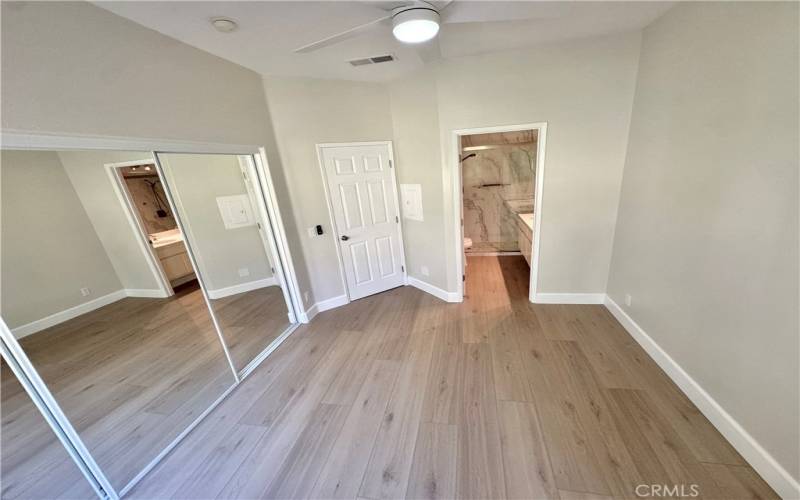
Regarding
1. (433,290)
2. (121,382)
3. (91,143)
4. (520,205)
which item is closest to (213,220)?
(91,143)

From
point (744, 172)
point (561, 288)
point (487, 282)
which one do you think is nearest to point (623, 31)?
point (744, 172)

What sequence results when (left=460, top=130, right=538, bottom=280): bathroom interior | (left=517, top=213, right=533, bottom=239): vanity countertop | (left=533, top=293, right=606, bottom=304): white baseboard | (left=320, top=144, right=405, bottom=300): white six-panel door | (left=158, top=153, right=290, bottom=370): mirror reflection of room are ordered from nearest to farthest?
1. (left=158, top=153, right=290, bottom=370): mirror reflection of room
2. (left=533, top=293, right=606, bottom=304): white baseboard
3. (left=320, top=144, right=405, bottom=300): white six-panel door
4. (left=517, top=213, right=533, bottom=239): vanity countertop
5. (left=460, top=130, right=538, bottom=280): bathroom interior

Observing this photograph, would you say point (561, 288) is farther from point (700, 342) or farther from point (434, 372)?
point (434, 372)

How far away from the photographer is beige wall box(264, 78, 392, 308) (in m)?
2.77

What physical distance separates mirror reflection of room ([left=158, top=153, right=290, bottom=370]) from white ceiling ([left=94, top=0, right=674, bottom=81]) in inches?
33.5

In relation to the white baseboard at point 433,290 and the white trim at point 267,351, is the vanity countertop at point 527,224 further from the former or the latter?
the white trim at point 267,351

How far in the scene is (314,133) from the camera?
292 centimetres

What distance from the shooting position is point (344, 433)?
5.99ft

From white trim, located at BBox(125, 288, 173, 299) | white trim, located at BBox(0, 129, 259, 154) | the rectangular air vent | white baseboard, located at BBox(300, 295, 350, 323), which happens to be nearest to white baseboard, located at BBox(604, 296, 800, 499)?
white baseboard, located at BBox(300, 295, 350, 323)

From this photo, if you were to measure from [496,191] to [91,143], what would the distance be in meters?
4.87

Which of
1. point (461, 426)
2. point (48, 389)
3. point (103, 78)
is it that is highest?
point (103, 78)

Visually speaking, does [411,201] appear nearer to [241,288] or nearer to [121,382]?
[241,288]

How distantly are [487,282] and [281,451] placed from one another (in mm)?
3106

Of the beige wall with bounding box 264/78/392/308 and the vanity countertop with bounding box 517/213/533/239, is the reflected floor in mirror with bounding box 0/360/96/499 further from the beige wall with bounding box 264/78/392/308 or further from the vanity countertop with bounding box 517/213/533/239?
the vanity countertop with bounding box 517/213/533/239
